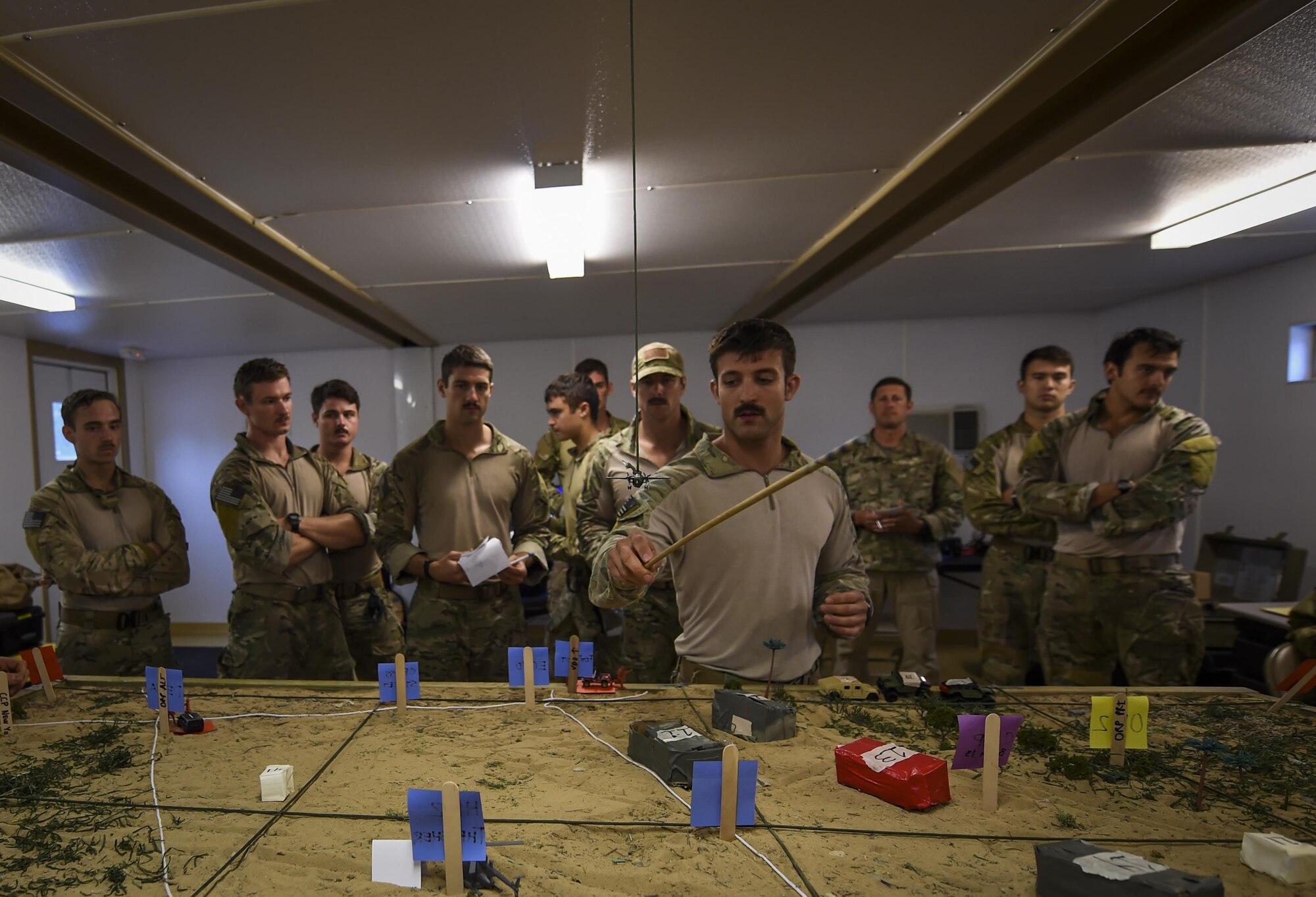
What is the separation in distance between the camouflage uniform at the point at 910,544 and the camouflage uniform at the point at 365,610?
2487 millimetres

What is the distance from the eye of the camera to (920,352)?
543 cm

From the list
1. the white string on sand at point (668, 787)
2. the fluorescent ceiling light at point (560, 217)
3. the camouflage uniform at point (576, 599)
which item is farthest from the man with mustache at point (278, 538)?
the white string on sand at point (668, 787)

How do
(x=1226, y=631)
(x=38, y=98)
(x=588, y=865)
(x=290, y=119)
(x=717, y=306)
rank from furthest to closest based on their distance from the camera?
(x=717, y=306), (x=1226, y=631), (x=290, y=119), (x=38, y=98), (x=588, y=865)

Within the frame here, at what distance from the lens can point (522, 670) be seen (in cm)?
200

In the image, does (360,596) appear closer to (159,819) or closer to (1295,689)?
(159,819)

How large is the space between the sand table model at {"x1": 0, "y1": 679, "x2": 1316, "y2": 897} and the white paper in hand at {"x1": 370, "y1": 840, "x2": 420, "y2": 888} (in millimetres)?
20

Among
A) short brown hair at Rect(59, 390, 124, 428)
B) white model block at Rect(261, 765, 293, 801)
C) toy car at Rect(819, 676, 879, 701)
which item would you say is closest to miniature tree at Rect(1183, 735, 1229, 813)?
toy car at Rect(819, 676, 879, 701)

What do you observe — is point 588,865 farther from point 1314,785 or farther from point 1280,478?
point 1280,478

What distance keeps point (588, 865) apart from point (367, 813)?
1.60ft

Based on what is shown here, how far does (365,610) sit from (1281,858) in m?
3.24

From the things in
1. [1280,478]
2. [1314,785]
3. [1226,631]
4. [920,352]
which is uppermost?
[920,352]

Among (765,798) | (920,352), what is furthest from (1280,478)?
(765,798)

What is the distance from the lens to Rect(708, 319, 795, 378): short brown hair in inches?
74.9

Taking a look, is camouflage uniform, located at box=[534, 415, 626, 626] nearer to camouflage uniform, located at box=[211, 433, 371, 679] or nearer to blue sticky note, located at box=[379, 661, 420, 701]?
camouflage uniform, located at box=[211, 433, 371, 679]
